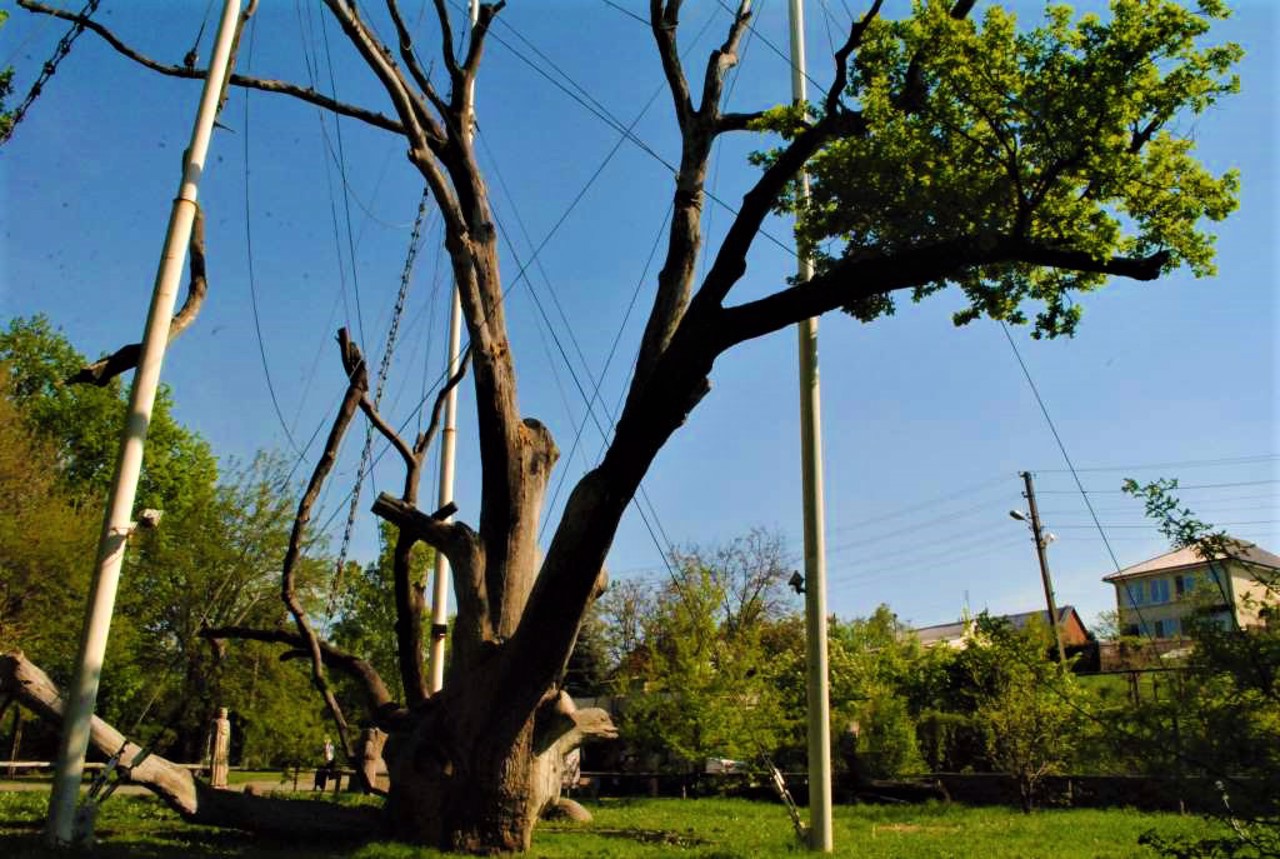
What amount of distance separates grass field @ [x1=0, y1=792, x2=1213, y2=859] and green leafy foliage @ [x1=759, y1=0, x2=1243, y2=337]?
17.3 feet

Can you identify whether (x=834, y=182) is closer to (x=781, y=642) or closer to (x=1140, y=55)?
(x=1140, y=55)

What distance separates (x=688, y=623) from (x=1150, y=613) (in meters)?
43.7

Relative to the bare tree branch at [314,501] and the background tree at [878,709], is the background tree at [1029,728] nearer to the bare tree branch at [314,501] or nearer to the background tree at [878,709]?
the background tree at [878,709]

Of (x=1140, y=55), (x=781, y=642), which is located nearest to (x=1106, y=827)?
(x=1140, y=55)

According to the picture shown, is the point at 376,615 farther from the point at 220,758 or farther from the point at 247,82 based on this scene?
the point at 247,82

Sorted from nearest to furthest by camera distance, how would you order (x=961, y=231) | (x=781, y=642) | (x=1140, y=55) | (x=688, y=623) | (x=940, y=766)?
(x=1140, y=55)
(x=961, y=231)
(x=940, y=766)
(x=688, y=623)
(x=781, y=642)

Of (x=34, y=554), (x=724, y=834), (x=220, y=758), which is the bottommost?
(x=724, y=834)

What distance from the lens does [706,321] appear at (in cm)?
849

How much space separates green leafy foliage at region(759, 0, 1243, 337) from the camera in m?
8.30

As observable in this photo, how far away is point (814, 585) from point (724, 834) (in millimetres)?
4019

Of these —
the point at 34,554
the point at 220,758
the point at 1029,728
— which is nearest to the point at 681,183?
the point at 1029,728

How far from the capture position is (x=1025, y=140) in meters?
8.83

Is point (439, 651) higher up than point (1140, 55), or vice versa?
point (1140, 55)

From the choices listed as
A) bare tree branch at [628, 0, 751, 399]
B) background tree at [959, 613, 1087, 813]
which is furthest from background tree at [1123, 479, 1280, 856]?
background tree at [959, 613, 1087, 813]
